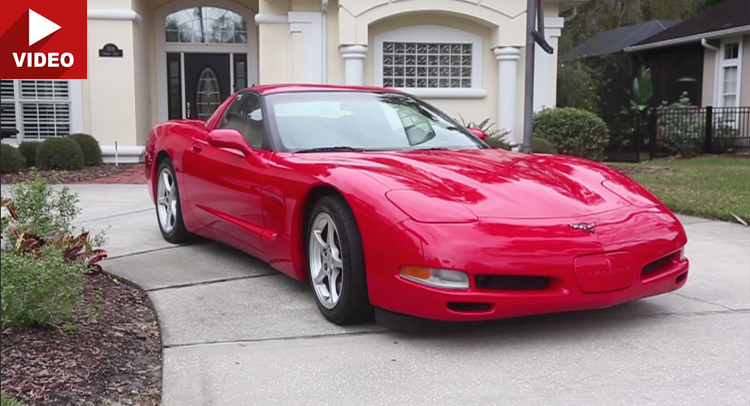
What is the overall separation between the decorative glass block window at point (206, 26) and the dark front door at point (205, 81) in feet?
1.10

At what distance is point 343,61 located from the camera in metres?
13.9

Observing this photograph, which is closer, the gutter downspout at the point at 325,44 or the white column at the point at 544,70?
the gutter downspout at the point at 325,44

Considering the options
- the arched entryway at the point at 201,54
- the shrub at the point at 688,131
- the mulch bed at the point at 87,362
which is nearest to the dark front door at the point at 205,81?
the arched entryway at the point at 201,54

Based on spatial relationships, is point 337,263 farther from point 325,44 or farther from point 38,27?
point 325,44

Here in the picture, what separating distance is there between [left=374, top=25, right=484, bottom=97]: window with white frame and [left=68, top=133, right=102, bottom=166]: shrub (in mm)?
4966

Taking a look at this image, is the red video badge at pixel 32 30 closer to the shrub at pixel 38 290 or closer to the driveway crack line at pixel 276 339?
the shrub at pixel 38 290

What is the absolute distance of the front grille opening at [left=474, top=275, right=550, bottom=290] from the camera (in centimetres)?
370

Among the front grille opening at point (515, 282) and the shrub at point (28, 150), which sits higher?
the shrub at point (28, 150)

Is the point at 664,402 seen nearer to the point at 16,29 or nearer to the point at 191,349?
the point at 191,349

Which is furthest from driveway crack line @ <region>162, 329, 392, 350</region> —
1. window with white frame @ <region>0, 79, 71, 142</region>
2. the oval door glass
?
the oval door glass

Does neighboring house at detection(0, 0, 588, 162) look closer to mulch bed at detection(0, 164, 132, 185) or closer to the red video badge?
mulch bed at detection(0, 164, 132, 185)

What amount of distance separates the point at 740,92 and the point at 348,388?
63.1ft

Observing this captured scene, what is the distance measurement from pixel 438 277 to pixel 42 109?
40.0 ft

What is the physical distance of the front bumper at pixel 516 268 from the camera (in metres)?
3.62
